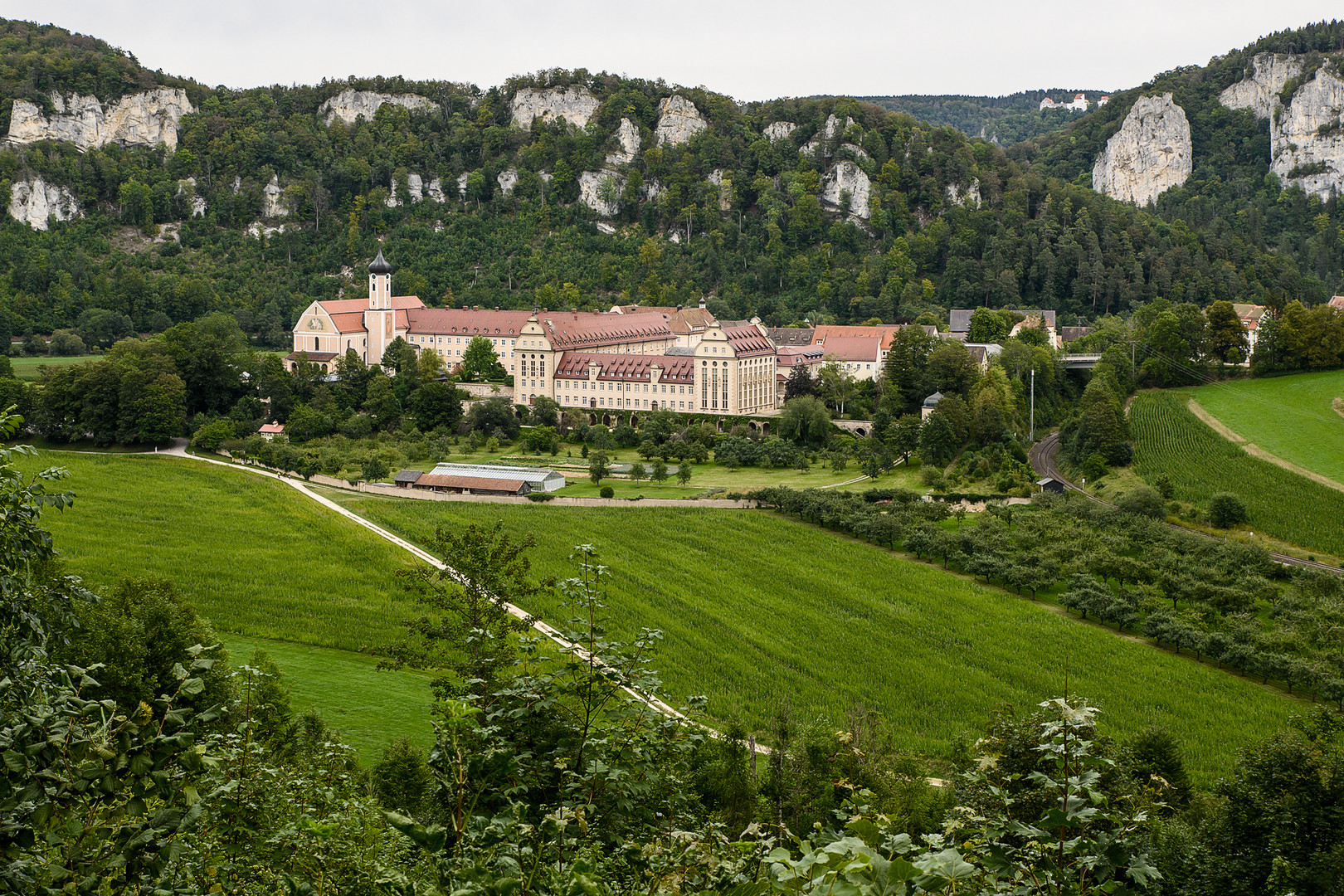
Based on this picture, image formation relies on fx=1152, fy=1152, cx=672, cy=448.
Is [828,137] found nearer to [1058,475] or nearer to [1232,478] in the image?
[1058,475]

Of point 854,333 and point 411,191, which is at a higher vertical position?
point 411,191

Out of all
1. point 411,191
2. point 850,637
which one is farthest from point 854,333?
point 411,191

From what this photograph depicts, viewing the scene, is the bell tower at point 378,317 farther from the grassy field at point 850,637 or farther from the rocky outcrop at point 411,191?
the rocky outcrop at point 411,191

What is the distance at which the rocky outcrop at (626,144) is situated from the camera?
4500 inches

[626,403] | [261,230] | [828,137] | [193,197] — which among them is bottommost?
[626,403]

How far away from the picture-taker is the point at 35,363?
72.1m

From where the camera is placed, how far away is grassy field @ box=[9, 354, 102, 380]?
2628 inches

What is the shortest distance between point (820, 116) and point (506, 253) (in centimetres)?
3446

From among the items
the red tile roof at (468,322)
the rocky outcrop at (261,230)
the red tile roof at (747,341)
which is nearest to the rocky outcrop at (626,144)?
the rocky outcrop at (261,230)

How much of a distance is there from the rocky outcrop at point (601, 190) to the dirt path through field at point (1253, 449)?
65008 millimetres

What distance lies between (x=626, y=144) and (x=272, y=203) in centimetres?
3458

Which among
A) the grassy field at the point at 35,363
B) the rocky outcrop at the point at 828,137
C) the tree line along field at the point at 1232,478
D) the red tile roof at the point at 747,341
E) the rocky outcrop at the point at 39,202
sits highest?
the rocky outcrop at the point at 828,137

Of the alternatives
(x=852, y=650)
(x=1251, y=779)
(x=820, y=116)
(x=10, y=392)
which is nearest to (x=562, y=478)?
(x=852, y=650)

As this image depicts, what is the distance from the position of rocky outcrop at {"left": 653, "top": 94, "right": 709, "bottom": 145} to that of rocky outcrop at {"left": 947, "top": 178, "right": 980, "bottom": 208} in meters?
27.2
